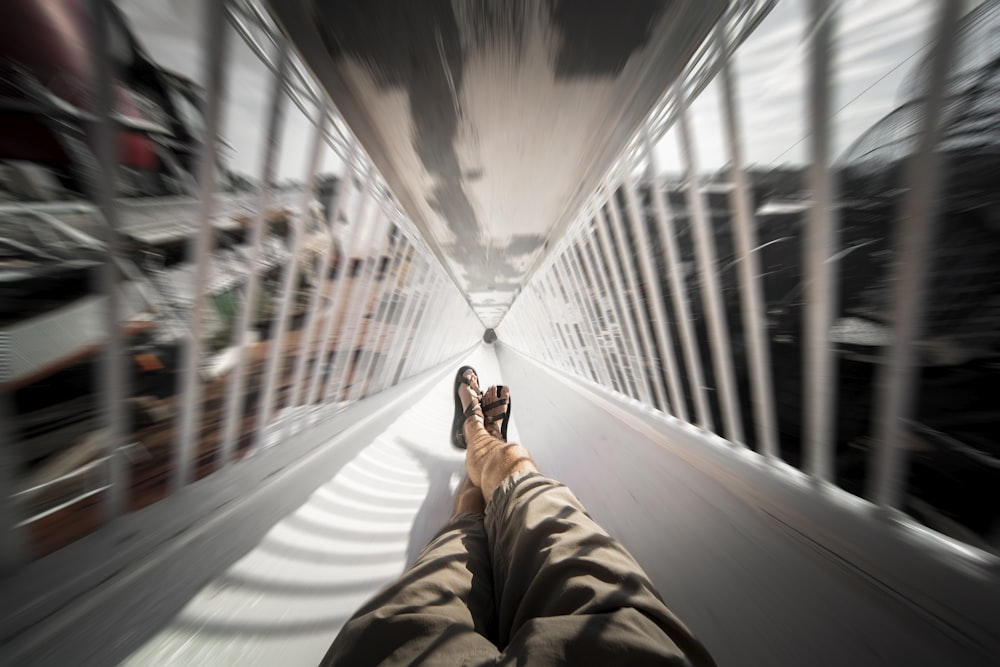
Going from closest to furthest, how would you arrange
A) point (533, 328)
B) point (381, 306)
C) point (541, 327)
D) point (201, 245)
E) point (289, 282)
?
point (201, 245) < point (289, 282) < point (381, 306) < point (541, 327) < point (533, 328)

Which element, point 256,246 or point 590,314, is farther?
point 590,314

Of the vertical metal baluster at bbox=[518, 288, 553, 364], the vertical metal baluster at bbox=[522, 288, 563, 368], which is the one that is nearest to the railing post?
the vertical metal baluster at bbox=[522, 288, 563, 368]

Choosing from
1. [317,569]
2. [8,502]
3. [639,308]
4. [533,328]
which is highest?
[639,308]

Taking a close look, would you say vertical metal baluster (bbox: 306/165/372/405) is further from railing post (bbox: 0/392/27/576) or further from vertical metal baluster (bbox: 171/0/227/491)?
railing post (bbox: 0/392/27/576)

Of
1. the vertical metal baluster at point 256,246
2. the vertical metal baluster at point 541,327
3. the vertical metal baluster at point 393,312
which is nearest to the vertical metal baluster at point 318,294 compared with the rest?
the vertical metal baluster at point 256,246

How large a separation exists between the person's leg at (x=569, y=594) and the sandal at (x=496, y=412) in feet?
3.04

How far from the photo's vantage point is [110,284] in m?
0.40

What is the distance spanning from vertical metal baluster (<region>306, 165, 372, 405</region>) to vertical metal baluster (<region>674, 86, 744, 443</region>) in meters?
0.82

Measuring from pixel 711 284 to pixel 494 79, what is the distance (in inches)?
25.7

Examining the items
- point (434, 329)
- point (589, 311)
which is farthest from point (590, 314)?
point (434, 329)

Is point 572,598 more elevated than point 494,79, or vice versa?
point 494,79

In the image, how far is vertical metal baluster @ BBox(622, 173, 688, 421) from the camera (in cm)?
91

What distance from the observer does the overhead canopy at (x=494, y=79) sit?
0.50m

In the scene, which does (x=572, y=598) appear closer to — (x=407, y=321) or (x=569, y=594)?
(x=569, y=594)
